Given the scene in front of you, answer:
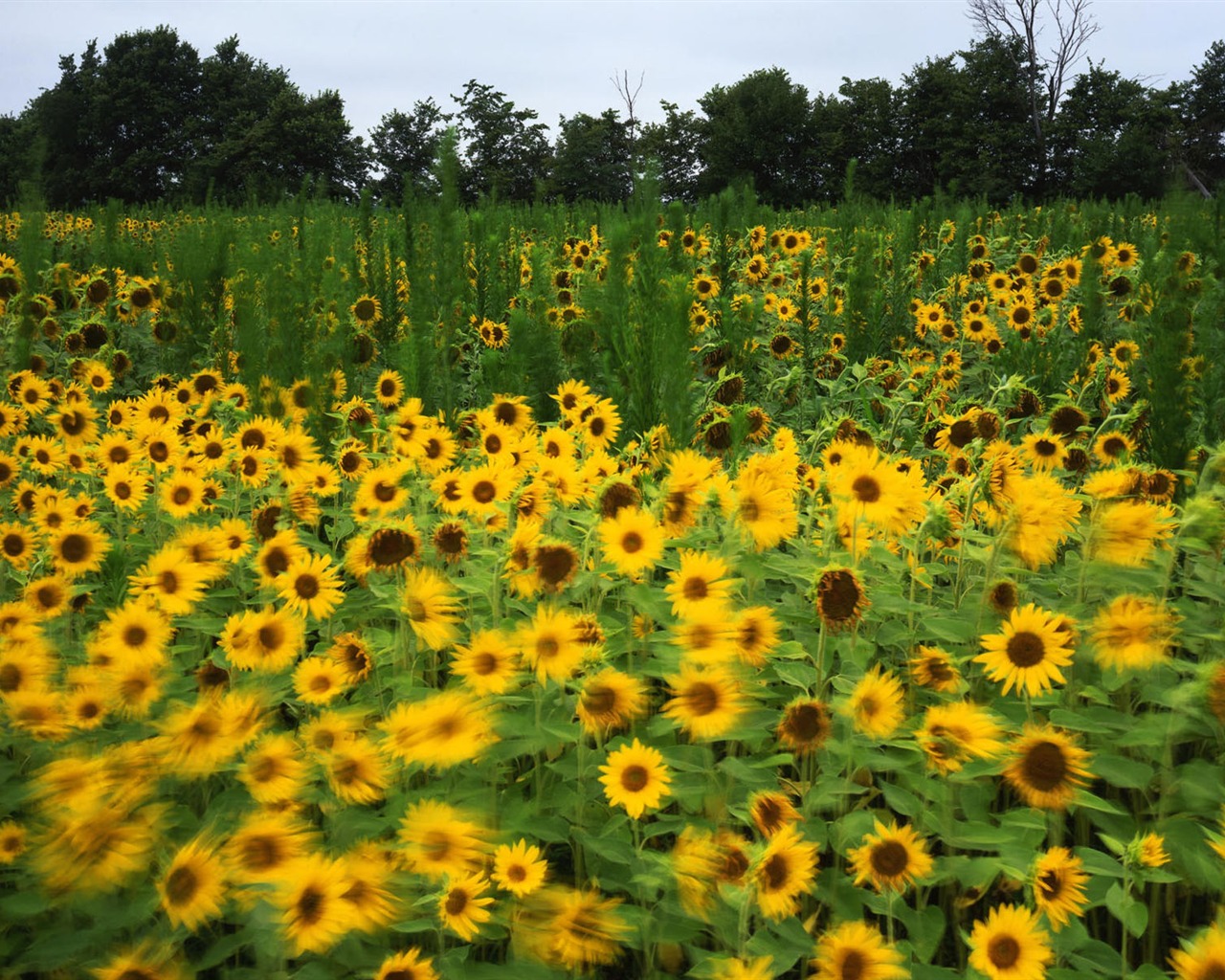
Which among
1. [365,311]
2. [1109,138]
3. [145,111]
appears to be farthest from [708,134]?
[365,311]

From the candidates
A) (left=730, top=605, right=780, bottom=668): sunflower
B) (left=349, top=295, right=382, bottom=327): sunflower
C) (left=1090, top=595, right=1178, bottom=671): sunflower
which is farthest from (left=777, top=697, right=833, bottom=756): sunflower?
(left=349, top=295, right=382, bottom=327): sunflower

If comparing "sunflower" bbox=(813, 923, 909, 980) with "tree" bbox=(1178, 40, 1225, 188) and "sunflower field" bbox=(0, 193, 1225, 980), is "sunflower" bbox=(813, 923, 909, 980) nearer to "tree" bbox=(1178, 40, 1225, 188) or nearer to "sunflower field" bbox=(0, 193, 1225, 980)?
"sunflower field" bbox=(0, 193, 1225, 980)

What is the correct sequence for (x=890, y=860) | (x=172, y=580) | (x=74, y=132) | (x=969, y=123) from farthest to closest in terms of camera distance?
(x=74, y=132), (x=969, y=123), (x=172, y=580), (x=890, y=860)

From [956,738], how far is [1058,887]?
9.2 inches

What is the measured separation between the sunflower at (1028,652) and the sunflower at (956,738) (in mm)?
Result: 109

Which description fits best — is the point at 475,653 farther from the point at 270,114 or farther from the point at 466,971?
the point at 270,114

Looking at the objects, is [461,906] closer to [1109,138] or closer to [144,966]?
[144,966]

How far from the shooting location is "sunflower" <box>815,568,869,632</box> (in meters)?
1.45

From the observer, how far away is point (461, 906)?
46.8 inches

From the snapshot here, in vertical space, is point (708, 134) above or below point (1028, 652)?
above

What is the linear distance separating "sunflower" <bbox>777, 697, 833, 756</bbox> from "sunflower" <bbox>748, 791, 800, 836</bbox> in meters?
0.09

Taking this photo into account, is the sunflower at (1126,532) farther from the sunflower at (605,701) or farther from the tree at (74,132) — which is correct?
the tree at (74,132)

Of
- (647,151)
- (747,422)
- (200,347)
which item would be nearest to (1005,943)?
(747,422)

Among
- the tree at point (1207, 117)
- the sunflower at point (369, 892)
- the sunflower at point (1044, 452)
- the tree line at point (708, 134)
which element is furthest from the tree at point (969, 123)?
the sunflower at point (369, 892)
